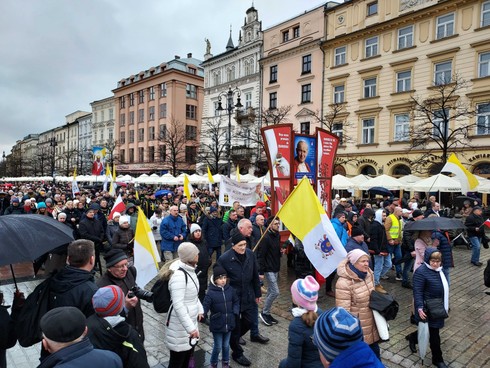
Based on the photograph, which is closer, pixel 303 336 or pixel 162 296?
pixel 303 336

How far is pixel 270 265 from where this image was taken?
5.80 m

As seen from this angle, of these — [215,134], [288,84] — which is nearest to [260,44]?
[288,84]

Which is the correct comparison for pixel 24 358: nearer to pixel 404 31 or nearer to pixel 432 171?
pixel 432 171

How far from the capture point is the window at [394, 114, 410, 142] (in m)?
25.8

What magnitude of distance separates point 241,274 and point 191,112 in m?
51.7

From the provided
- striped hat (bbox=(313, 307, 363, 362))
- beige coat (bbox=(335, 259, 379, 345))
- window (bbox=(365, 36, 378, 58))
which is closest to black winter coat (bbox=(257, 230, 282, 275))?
beige coat (bbox=(335, 259, 379, 345))

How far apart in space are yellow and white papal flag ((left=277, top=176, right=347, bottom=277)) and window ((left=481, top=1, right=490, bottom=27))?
83.8 feet

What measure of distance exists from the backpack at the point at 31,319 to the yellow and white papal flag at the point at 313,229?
3.27 meters

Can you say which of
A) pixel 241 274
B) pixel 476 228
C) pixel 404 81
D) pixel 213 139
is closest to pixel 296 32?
pixel 404 81

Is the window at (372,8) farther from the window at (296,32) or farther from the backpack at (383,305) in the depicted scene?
the backpack at (383,305)

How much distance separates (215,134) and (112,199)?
932 inches

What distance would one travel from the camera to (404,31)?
26.4 m

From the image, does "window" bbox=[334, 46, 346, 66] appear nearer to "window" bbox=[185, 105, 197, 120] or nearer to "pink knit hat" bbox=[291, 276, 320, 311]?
"window" bbox=[185, 105, 197, 120]

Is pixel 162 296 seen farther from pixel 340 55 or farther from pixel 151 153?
pixel 151 153
